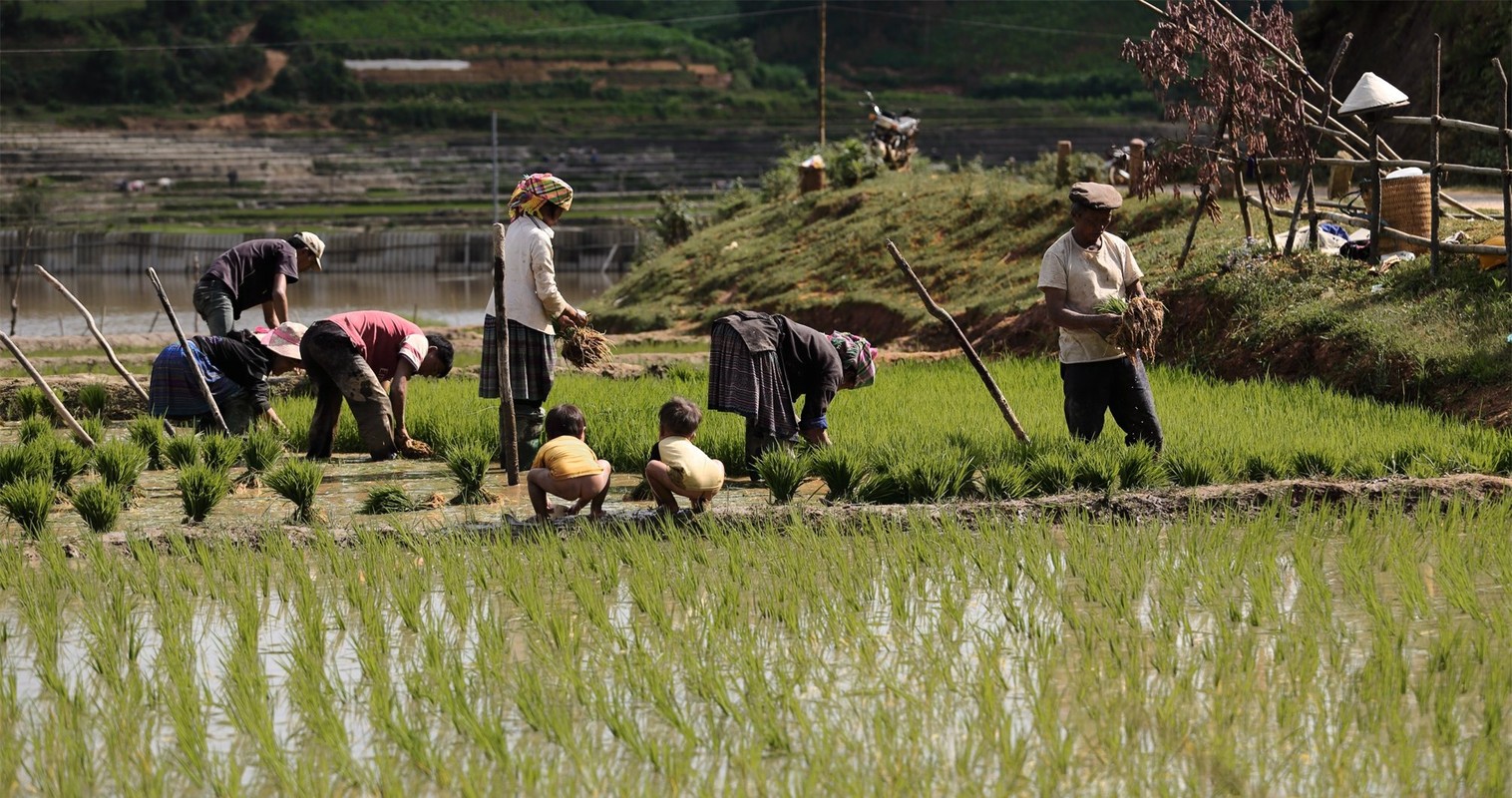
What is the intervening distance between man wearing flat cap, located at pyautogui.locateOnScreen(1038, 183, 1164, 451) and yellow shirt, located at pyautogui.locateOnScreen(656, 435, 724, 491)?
151 cm

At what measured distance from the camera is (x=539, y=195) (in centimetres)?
711

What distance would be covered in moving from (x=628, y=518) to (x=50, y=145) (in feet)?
131

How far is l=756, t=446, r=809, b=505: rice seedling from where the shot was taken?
6.40 m

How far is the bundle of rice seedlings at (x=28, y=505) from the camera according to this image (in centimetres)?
604

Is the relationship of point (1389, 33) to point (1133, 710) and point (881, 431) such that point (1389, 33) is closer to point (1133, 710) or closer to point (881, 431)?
point (881, 431)

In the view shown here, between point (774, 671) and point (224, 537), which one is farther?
point (224, 537)

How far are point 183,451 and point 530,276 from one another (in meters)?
1.69

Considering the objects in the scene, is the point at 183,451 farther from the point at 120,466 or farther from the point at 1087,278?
the point at 1087,278

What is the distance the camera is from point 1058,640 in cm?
460

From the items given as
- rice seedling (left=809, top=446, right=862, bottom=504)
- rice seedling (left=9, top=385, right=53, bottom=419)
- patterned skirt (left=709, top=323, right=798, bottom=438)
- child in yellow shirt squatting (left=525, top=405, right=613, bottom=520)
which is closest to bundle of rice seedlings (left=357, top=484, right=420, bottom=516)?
child in yellow shirt squatting (left=525, top=405, right=613, bottom=520)

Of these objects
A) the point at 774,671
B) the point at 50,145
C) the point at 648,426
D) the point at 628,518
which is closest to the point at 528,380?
the point at 648,426

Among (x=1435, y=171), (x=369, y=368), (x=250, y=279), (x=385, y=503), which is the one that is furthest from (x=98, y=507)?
(x=1435, y=171)

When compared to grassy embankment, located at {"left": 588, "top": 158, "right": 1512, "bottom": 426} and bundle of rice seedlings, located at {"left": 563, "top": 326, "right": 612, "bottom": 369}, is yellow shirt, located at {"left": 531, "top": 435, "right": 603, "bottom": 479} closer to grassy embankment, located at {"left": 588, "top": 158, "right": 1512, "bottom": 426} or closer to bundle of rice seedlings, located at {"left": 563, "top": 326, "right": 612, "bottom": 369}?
bundle of rice seedlings, located at {"left": 563, "top": 326, "right": 612, "bottom": 369}

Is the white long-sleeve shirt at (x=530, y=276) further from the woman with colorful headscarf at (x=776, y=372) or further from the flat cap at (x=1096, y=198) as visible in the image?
the flat cap at (x=1096, y=198)
